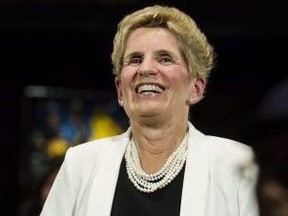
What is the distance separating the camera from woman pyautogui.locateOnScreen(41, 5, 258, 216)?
1.30 meters

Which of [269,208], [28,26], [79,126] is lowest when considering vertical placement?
[269,208]

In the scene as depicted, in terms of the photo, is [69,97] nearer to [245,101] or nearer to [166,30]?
[245,101]

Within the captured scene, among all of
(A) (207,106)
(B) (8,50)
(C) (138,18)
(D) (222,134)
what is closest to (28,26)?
(B) (8,50)

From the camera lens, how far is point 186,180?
51.5 inches

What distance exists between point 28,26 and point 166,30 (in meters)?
2.12

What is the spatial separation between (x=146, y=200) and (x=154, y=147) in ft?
0.31

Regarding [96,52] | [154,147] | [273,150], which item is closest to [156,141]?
[154,147]

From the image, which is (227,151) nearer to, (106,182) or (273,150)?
(106,182)

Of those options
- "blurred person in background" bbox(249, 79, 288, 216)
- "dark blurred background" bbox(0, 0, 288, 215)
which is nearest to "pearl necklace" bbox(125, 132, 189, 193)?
"blurred person in background" bbox(249, 79, 288, 216)

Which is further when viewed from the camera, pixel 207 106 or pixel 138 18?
pixel 207 106

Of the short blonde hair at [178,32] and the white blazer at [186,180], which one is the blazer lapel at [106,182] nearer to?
the white blazer at [186,180]

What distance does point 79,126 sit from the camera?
152 inches

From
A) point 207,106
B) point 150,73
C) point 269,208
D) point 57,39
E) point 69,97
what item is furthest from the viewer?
point 69,97

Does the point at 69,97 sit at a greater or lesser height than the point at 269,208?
greater
